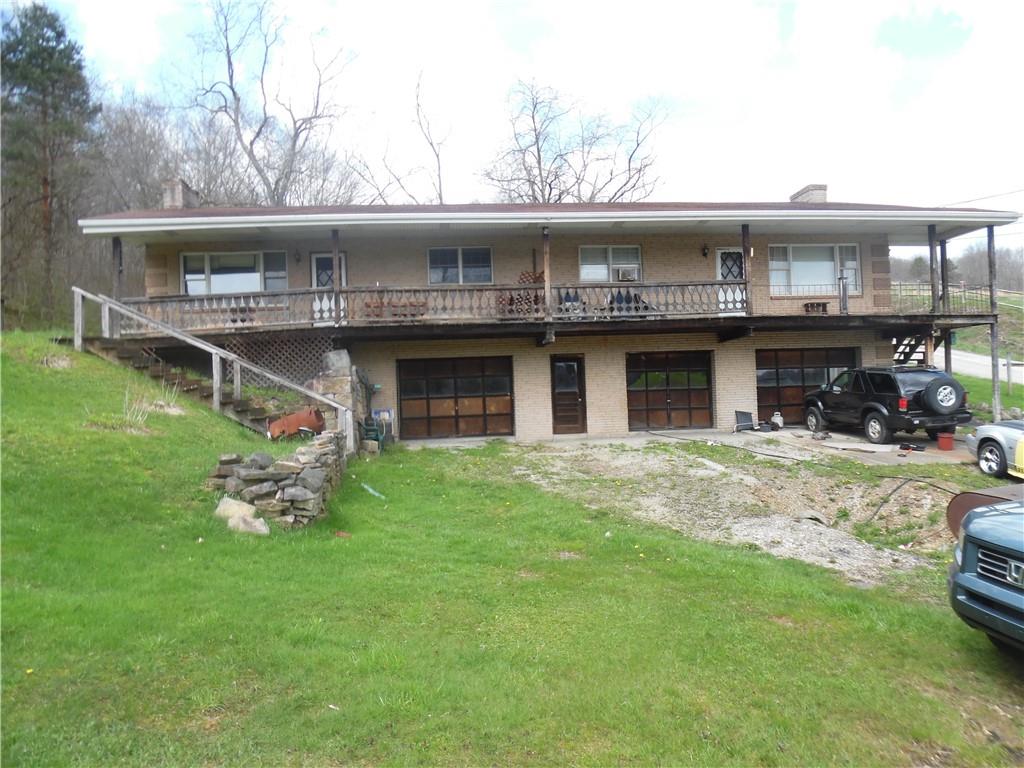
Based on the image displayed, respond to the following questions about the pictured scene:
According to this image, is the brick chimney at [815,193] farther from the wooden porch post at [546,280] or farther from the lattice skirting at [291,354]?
the lattice skirting at [291,354]

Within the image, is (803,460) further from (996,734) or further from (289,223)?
(289,223)

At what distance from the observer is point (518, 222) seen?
15141 millimetres

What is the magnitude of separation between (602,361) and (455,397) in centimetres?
419

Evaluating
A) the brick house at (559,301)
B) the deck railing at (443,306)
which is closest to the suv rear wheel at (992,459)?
the brick house at (559,301)

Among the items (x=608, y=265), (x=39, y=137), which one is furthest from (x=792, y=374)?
(x=39, y=137)

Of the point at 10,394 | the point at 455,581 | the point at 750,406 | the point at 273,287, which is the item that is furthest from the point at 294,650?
the point at 750,406

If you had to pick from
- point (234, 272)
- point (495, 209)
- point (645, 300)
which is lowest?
point (645, 300)

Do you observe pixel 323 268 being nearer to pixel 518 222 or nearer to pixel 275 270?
pixel 275 270

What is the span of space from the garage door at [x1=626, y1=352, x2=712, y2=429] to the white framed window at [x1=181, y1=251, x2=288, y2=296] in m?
9.96

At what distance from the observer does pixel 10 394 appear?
8.66 meters

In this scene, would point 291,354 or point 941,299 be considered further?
point 941,299

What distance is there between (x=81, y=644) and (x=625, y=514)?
6.14 metres

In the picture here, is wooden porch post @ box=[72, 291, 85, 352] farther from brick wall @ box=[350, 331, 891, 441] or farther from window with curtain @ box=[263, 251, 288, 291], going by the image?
brick wall @ box=[350, 331, 891, 441]

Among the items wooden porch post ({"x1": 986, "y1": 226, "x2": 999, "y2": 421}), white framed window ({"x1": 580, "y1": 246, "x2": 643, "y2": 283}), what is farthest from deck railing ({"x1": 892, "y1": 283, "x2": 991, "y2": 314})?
white framed window ({"x1": 580, "y1": 246, "x2": 643, "y2": 283})
